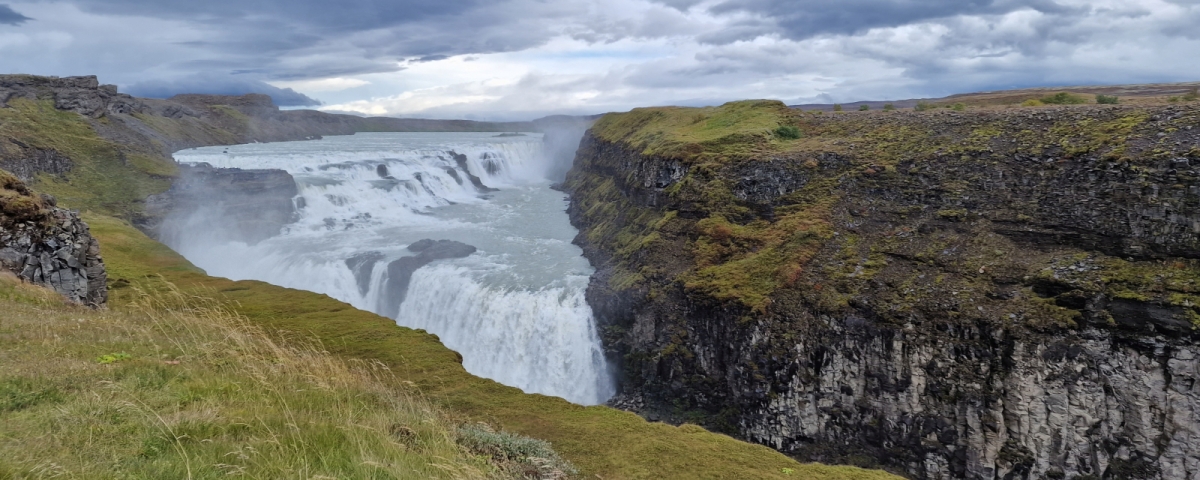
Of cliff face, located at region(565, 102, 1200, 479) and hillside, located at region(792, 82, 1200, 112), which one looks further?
hillside, located at region(792, 82, 1200, 112)

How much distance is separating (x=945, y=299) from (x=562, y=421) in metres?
16.0

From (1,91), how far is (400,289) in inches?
2805

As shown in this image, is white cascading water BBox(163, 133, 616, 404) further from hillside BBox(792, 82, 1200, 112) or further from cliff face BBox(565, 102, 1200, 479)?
hillside BBox(792, 82, 1200, 112)

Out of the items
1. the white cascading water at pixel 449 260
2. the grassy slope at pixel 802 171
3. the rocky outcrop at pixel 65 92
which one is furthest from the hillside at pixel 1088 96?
the rocky outcrop at pixel 65 92

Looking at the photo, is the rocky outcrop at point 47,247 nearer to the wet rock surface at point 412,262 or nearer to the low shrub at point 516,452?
the low shrub at point 516,452

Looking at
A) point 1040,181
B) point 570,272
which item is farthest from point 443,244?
point 1040,181

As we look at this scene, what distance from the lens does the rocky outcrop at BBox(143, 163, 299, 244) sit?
4347 centimetres

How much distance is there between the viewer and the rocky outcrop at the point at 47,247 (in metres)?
12.2

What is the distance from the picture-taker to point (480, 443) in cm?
634

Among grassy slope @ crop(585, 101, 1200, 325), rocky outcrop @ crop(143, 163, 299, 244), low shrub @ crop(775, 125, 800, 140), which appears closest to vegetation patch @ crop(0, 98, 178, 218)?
rocky outcrop @ crop(143, 163, 299, 244)

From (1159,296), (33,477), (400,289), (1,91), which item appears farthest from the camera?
(1,91)

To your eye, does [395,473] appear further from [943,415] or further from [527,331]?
[527,331]

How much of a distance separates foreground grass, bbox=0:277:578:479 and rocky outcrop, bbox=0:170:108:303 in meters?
4.97

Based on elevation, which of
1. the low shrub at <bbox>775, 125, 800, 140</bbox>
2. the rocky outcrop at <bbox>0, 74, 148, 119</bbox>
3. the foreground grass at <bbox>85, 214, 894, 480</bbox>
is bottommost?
the foreground grass at <bbox>85, 214, 894, 480</bbox>
